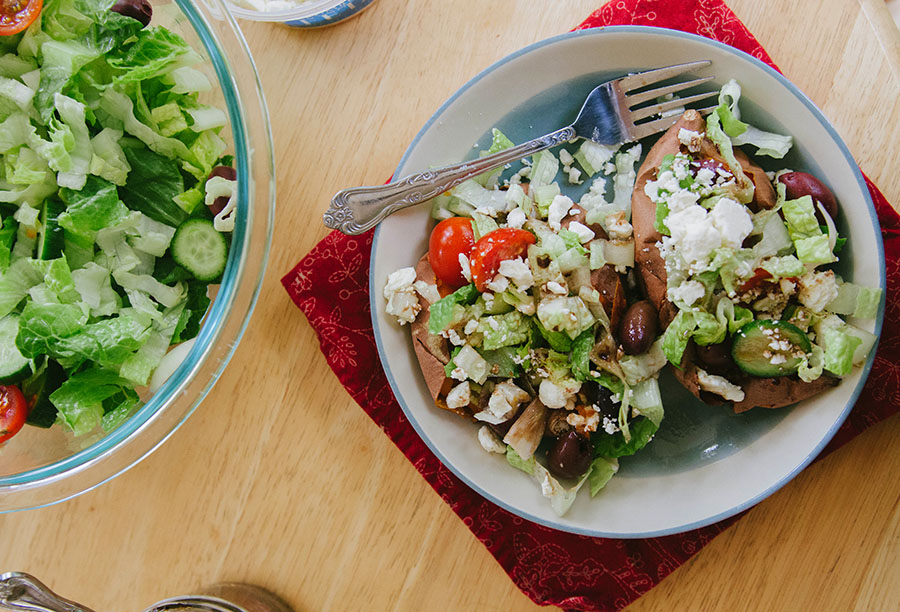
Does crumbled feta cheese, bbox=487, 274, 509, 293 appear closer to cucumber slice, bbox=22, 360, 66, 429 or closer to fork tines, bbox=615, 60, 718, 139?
fork tines, bbox=615, 60, 718, 139

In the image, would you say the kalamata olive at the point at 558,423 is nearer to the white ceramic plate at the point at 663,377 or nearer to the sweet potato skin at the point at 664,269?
the white ceramic plate at the point at 663,377

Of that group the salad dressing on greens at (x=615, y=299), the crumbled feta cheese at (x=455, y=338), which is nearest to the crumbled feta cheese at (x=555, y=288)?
the salad dressing on greens at (x=615, y=299)

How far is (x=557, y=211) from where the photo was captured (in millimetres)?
1417

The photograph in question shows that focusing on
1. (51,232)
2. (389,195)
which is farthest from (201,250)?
(389,195)

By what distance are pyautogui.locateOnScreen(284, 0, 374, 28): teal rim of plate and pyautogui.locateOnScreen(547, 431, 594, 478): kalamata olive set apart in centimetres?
107

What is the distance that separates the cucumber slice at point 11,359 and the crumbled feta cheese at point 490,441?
0.91 metres

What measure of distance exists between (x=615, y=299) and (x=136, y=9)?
1097mm

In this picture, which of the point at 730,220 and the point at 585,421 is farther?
the point at 585,421

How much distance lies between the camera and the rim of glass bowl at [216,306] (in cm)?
128

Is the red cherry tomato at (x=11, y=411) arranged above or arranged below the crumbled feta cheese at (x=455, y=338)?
above

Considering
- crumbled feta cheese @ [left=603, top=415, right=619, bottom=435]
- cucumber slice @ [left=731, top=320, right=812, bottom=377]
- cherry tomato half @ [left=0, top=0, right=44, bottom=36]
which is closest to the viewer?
cherry tomato half @ [left=0, top=0, right=44, bottom=36]

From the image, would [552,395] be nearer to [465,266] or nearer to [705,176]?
[465,266]

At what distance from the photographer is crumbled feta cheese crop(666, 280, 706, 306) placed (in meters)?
1.32

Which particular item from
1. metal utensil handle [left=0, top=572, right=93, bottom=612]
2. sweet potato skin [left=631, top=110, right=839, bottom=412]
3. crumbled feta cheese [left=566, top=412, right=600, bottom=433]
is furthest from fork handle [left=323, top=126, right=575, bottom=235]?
metal utensil handle [left=0, top=572, right=93, bottom=612]
